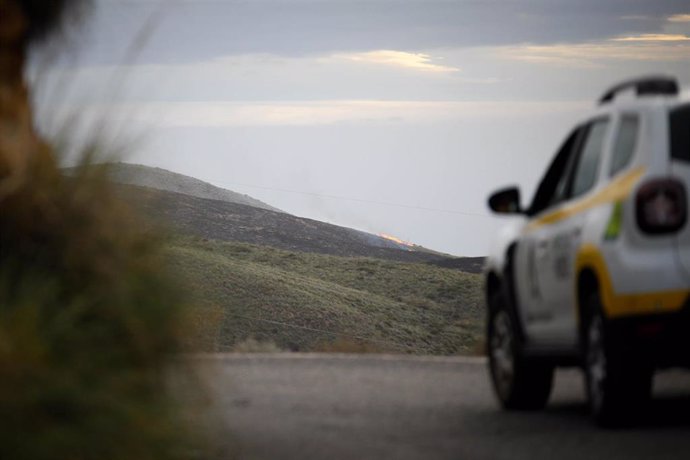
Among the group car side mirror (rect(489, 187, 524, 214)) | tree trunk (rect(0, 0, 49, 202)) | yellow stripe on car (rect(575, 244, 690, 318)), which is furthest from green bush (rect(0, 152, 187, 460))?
car side mirror (rect(489, 187, 524, 214))

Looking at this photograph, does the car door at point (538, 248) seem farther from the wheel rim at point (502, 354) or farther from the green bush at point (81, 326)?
the green bush at point (81, 326)

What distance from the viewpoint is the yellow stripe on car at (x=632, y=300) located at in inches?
408

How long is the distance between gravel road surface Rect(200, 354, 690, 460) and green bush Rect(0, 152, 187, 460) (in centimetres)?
68

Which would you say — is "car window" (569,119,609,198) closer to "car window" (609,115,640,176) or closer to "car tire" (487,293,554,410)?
"car window" (609,115,640,176)

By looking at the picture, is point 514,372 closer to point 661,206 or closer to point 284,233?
point 661,206

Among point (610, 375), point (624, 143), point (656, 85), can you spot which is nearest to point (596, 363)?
point (610, 375)

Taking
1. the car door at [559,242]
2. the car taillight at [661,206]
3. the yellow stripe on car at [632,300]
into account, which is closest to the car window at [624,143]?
the car door at [559,242]

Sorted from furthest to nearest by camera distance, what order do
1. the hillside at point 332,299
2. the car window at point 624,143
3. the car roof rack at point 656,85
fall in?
the hillside at point 332,299
the car roof rack at point 656,85
the car window at point 624,143

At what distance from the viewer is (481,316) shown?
81312 mm

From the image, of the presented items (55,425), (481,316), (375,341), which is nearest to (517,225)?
(55,425)

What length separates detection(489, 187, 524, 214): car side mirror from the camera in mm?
12820

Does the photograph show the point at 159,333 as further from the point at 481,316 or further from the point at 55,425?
the point at 481,316

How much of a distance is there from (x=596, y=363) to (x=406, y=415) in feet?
6.34

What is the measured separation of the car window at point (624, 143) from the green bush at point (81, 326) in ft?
10.5
